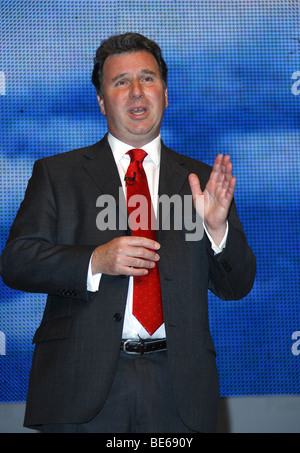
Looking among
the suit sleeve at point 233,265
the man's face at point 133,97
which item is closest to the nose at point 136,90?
the man's face at point 133,97

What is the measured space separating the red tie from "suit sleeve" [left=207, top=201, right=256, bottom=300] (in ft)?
0.68

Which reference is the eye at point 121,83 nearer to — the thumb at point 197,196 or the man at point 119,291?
the man at point 119,291

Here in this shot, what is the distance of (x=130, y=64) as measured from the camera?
6.99 ft

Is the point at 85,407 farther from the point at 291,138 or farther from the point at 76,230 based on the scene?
the point at 291,138

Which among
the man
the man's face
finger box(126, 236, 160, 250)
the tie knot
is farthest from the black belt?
the man's face

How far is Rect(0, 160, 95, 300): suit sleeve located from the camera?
1680 millimetres

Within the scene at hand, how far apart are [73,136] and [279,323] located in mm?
1456

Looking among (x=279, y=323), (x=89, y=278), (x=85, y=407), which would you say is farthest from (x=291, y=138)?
(x=85, y=407)

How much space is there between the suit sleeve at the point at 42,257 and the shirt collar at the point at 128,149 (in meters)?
0.34

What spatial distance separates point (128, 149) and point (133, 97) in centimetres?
19

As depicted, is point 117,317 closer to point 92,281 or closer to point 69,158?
point 92,281

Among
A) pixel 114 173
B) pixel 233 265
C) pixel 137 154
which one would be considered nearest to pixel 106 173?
pixel 114 173

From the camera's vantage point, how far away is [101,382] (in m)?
1.65

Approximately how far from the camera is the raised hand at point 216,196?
1759 mm
